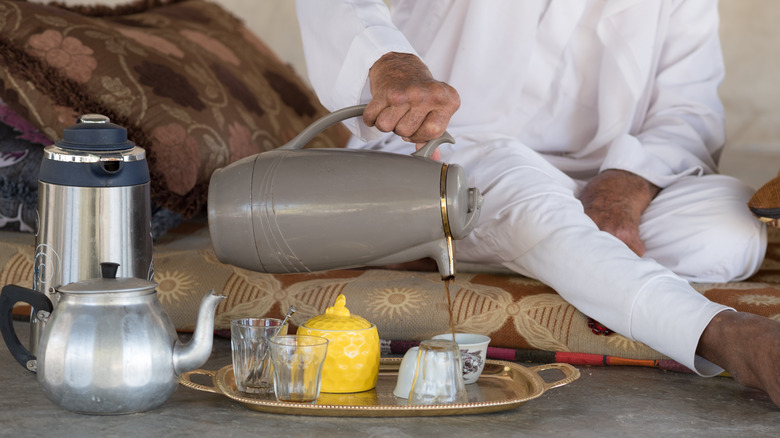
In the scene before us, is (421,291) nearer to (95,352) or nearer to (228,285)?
(228,285)

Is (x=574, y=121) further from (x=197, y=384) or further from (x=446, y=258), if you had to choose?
(x=197, y=384)

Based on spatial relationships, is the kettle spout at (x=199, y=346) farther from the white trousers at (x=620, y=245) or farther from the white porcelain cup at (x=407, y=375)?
the white trousers at (x=620, y=245)

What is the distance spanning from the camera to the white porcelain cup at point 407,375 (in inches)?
46.6

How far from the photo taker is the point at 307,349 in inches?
43.6

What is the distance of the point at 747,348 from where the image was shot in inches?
47.1

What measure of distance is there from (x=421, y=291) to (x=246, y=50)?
1120 mm

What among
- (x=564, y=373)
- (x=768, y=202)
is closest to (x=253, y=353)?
(x=564, y=373)

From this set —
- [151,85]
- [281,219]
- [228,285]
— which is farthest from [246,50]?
[281,219]

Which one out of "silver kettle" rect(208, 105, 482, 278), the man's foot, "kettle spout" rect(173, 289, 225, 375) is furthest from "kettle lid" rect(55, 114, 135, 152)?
the man's foot

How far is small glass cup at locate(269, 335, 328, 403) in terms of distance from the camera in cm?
111

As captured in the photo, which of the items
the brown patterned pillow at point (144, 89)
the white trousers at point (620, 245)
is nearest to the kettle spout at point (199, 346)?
the white trousers at point (620, 245)

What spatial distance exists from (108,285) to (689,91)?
1311 mm

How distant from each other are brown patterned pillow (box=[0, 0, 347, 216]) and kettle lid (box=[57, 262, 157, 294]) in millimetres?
662

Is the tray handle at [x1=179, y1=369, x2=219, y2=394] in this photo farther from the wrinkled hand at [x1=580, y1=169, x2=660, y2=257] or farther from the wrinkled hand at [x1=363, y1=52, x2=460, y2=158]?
the wrinkled hand at [x1=580, y1=169, x2=660, y2=257]
